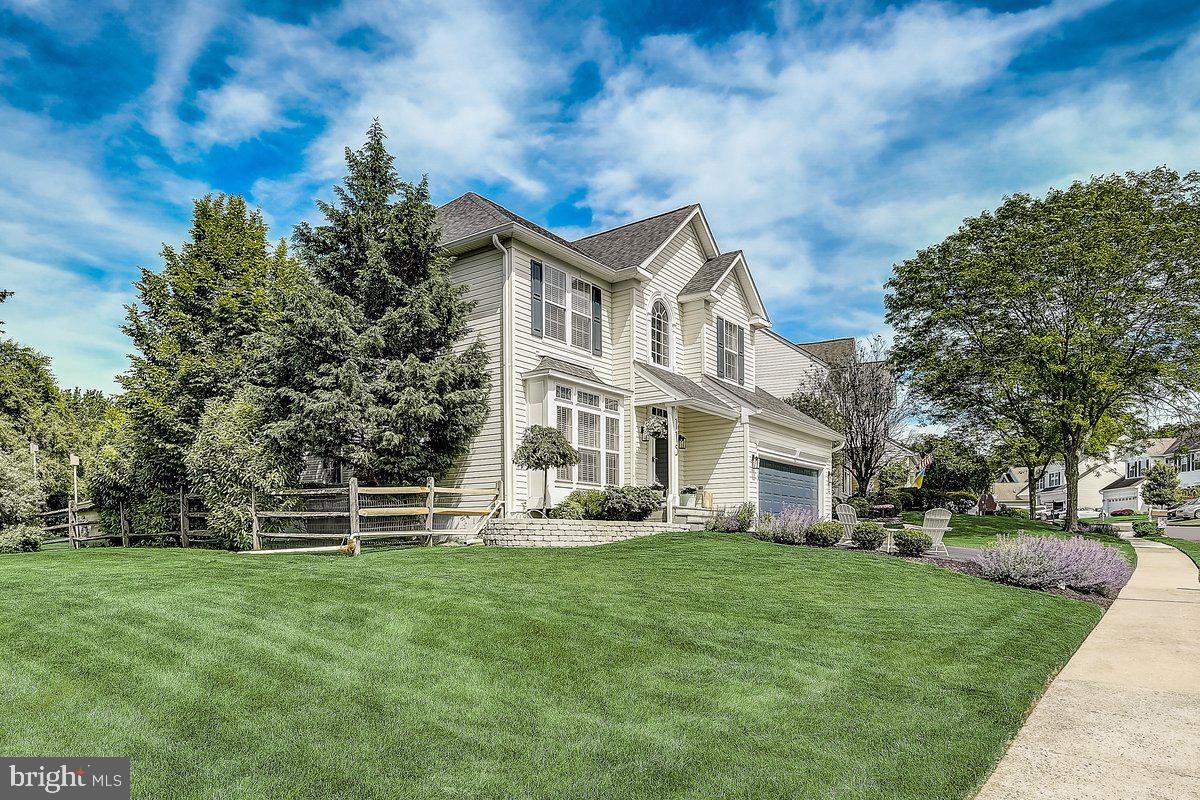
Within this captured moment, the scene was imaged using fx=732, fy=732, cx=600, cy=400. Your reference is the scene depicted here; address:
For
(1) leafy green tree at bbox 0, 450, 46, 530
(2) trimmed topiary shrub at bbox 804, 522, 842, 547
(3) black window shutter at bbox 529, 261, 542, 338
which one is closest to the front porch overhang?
(3) black window shutter at bbox 529, 261, 542, 338

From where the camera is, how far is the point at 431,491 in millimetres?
14797

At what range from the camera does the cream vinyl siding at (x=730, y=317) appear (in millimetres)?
23469

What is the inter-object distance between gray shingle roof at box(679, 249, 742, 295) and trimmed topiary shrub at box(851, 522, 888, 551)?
9.51 m

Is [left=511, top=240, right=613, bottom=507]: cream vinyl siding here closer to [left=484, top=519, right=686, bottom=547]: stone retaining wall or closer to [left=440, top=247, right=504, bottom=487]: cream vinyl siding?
[left=440, top=247, right=504, bottom=487]: cream vinyl siding

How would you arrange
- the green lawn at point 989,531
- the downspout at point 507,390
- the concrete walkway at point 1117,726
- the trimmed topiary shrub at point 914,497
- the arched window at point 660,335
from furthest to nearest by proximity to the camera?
the trimmed topiary shrub at point 914,497
the arched window at point 660,335
the green lawn at point 989,531
the downspout at point 507,390
the concrete walkway at point 1117,726

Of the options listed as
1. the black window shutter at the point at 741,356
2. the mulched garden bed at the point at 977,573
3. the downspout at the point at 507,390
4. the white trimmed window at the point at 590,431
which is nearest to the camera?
the mulched garden bed at the point at 977,573

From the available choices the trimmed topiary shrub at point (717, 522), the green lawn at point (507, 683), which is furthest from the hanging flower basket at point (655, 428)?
the green lawn at point (507, 683)

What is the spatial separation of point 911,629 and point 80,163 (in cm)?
1649

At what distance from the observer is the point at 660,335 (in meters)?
22.5

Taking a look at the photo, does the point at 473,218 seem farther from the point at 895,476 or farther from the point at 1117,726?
the point at 895,476

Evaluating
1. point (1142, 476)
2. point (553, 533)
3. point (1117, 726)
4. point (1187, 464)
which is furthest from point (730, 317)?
point (1187, 464)

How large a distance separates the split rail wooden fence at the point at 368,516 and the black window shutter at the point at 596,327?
5520 millimetres

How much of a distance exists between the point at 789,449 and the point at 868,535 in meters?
8.41

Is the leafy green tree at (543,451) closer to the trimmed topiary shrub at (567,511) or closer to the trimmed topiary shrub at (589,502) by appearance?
the trimmed topiary shrub at (567,511)
